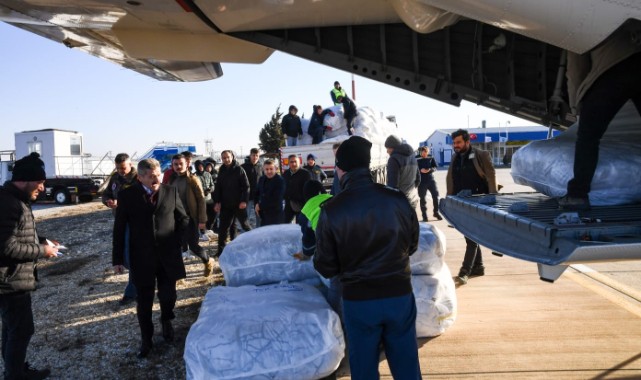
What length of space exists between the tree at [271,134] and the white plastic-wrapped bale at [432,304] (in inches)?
1027

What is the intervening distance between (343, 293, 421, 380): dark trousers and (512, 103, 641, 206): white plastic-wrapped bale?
4.18 ft

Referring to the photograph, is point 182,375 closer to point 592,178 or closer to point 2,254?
point 2,254

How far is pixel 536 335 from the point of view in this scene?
A: 340 centimetres

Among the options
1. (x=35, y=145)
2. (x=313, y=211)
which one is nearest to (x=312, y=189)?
(x=313, y=211)

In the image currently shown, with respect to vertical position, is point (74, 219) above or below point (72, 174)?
below

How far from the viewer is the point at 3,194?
116 inches

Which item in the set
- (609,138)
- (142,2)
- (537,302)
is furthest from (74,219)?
(609,138)

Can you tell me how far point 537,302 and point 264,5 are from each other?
3697 millimetres

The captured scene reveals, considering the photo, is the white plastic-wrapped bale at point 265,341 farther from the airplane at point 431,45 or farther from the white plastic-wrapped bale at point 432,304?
the airplane at point 431,45

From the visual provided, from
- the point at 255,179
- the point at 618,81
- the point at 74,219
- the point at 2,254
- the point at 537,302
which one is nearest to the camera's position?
the point at 618,81

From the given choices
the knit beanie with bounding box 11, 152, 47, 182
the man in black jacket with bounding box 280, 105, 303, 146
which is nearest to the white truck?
the man in black jacket with bounding box 280, 105, 303, 146

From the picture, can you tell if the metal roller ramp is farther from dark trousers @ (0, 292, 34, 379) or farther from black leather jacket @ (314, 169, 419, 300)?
dark trousers @ (0, 292, 34, 379)

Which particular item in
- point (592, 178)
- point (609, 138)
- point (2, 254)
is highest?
point (609, 138)

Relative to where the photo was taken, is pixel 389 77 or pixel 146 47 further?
pixel 389 77
